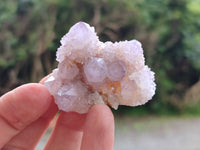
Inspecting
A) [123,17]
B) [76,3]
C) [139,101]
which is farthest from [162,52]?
[139,101]

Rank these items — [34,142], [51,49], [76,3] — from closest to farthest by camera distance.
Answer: [34,142] → [51,49] → [76,3]

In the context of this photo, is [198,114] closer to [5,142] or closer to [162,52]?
[162,52]

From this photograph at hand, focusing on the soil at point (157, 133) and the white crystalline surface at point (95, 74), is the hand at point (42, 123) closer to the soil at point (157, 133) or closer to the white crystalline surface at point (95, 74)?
the white crystalline surface at point (95, 74)

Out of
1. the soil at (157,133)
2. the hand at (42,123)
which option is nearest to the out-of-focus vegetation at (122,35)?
the soil at (157,133)

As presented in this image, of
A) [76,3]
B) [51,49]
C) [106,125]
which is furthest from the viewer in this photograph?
[76,3]

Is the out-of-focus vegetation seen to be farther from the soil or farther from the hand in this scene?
the hand
